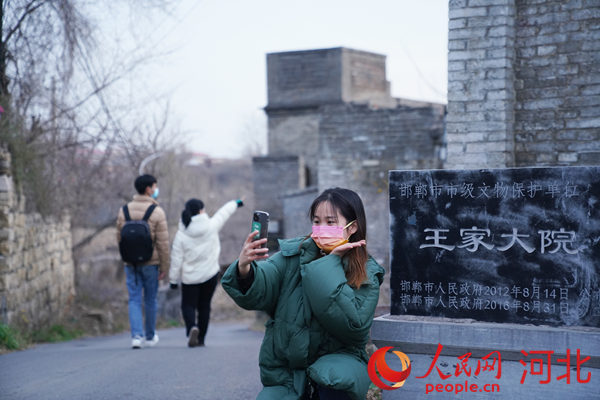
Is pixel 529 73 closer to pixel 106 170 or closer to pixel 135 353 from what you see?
pixel 135 353

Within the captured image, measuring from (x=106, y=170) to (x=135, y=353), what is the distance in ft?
27.0

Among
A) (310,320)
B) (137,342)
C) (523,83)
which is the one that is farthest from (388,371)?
(137,342)

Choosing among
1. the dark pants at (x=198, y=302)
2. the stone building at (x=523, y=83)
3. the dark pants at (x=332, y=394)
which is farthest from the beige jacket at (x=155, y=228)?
the dark pants at (x=332, y=394)

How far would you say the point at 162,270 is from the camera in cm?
748

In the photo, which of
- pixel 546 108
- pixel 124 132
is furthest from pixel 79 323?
pixel 546 108

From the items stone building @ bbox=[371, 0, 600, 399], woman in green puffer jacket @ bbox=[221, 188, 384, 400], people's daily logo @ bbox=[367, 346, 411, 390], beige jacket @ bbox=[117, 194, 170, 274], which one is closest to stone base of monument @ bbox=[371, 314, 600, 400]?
people's daily logo @ bbox=[367, 346, 411, 390]

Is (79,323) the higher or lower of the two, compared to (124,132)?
lower

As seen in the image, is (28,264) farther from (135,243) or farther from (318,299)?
(318,299)

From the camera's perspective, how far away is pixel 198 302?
7582 mm

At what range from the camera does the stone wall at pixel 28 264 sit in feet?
26.7

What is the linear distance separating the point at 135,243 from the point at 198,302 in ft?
3.25

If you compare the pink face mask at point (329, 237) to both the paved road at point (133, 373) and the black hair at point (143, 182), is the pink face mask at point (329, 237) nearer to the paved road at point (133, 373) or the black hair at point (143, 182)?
the paved road at point (133, 373)

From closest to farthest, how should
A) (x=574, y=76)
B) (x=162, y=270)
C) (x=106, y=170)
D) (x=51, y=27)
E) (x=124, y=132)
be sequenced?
(x=574, y=76) → (x=162, y=270) → (x=51, y=27) → (x=124, y=132) → (x=106, y=170)

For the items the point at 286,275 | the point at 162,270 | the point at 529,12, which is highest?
the point at 529,12
